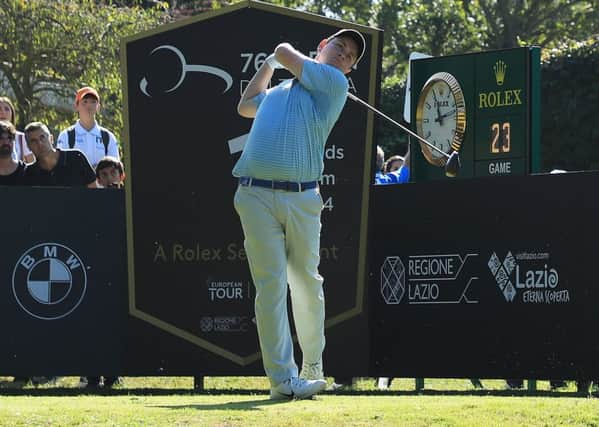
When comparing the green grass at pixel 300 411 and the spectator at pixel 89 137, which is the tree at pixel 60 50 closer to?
the spectator at pixel 89 137

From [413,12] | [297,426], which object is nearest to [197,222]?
[297,426]

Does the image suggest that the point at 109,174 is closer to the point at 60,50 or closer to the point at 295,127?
the point at 295,127

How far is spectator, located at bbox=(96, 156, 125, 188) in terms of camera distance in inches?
488

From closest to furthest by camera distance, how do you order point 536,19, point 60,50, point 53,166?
point 53,166 < point 60,50 < point 536,19

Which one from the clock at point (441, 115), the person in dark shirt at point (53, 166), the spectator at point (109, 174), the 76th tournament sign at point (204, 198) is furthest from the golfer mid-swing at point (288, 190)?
the spectator at point (109, 174)

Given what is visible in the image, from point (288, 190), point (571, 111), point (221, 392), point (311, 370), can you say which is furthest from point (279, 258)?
point (571, 111)

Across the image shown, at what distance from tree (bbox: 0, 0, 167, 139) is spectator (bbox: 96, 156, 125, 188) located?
1218 cm

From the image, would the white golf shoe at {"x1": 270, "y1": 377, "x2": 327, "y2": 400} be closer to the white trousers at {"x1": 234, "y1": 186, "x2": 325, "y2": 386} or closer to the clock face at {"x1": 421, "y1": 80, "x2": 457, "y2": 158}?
the white trousers at {"x1": 234, "y1": 186, "x2": 325, "y2": 386}

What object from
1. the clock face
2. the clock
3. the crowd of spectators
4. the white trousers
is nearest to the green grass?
the white trousers

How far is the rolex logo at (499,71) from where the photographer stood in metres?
12.1

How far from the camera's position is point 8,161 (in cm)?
1198

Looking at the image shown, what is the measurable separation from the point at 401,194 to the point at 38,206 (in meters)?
2.85

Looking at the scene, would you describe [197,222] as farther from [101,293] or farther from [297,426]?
[297,426]

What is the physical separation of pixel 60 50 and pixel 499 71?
547 inches
